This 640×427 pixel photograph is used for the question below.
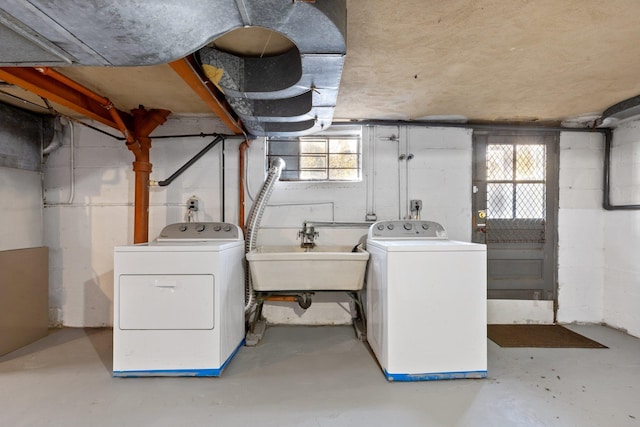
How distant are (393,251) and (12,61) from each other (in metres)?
2.24

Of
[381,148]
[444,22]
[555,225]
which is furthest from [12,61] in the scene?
[555,225]

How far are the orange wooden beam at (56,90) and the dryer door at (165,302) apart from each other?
1312 mm

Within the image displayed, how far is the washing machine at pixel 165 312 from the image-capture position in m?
2.05

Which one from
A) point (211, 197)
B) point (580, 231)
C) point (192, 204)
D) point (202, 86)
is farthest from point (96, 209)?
point (580, 231)

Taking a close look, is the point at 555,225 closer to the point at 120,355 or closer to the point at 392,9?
the point at 392,9

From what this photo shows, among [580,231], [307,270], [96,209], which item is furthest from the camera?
[580,231]

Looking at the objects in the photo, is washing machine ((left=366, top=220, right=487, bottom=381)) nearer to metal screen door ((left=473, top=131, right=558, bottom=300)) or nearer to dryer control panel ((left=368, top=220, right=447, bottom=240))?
dryer control panel ((left=368, top=220, right=447, bottom=240))

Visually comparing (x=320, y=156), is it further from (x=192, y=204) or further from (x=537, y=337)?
(x=537, y=337)

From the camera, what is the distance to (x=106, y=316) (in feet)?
9.89

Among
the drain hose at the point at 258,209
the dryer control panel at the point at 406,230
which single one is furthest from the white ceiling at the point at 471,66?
the dryer control panel at the point at 406,230

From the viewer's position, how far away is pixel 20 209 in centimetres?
273

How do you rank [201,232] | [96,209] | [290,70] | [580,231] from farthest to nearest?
[580,231] → [96,209] → [201,232] → [290,70]

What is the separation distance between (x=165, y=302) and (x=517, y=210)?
3379mm

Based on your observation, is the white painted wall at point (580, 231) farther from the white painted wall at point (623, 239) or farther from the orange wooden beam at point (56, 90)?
the orange wooden beam at point (56, 90)
